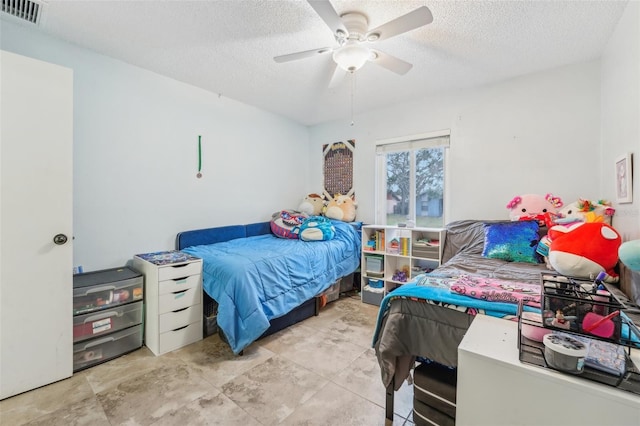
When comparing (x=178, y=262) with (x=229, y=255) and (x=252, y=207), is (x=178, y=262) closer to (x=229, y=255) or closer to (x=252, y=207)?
(x=229, y=255)

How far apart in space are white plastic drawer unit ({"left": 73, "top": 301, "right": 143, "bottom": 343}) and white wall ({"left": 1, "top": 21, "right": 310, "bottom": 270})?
52cm

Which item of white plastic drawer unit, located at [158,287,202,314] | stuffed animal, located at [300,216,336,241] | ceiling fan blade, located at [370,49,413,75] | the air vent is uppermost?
the air vent

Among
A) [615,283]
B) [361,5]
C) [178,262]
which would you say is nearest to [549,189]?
[615,283]

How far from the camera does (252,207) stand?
3.69 m

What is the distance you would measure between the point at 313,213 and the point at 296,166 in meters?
0.80

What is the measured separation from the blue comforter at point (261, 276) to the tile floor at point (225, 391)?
0.87 feet

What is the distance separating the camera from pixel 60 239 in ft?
5.93

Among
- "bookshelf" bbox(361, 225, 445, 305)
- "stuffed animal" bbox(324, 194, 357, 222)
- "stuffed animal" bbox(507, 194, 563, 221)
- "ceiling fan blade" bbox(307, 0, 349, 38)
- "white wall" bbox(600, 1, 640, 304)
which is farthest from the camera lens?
"stuffed animal" bbox(324, 194, 357, 222)

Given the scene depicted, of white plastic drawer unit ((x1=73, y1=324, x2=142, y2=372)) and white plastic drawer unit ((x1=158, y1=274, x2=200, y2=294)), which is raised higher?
white plastic drawer unit ((x1=158, y1=274, x2=200, y2=294))

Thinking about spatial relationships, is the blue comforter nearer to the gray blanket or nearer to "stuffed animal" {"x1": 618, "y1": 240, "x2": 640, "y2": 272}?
the gray blanket

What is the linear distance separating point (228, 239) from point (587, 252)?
3097 millimetres

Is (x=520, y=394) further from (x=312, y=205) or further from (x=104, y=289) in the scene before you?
(x=312, y=205)

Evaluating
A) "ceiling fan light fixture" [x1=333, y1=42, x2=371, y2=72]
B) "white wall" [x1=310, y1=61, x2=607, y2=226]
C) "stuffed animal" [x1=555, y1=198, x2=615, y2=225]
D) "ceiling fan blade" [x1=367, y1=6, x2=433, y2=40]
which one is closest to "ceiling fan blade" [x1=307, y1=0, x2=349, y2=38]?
"ceiling fan light fixture" [x1=333, y1=42, x2=371, y2=72]

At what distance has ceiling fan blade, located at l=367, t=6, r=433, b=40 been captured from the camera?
1472 millimetres
